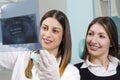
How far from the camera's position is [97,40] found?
1052 millimetres

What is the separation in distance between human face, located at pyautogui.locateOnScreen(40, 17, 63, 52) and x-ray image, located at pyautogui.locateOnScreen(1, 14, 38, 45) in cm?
10

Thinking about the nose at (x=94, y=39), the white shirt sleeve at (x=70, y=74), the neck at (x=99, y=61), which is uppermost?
the nose at (x=94, y=39)

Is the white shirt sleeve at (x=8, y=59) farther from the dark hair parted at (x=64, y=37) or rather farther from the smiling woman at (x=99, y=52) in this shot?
the smiling woman at (x=99, y=52)

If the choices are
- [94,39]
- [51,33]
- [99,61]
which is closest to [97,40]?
[94,39]

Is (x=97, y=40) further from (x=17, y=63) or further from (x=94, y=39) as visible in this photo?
(x=17, y=63)

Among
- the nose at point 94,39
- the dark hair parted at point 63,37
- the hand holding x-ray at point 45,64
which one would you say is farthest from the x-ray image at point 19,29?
the nose at point 94,39

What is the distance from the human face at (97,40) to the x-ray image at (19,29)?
0.39 m

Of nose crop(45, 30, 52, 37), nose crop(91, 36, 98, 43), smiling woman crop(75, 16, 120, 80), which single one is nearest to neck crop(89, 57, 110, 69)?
smiling woman crop(75, 16, 120, 80)

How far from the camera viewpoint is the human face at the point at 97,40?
1.05 meters

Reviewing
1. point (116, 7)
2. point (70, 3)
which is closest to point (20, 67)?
point (70, 3)

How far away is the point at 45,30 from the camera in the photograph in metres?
0.86

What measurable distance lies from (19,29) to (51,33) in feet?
0.59

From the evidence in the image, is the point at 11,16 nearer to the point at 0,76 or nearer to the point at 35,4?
the point at 35,4

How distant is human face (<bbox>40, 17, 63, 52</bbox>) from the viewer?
2.78 feet
